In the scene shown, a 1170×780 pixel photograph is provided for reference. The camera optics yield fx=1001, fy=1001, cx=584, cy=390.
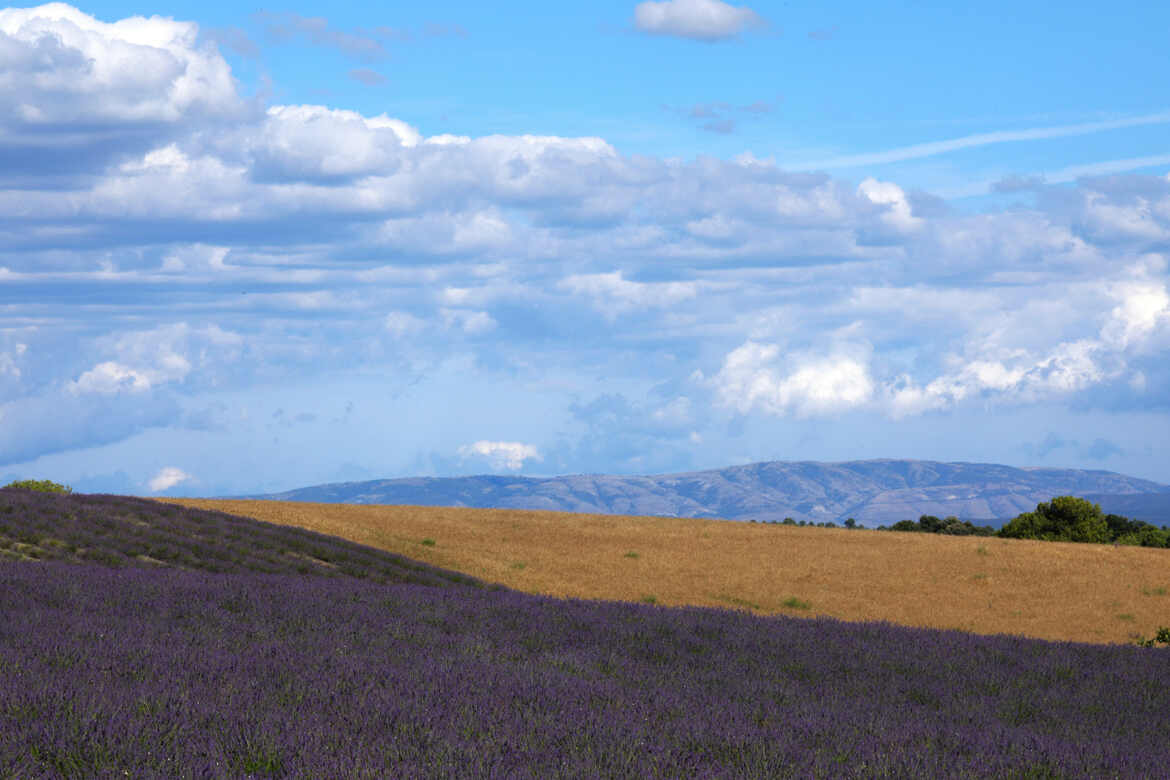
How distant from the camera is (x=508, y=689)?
6113mm

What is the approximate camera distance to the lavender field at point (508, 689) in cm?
453

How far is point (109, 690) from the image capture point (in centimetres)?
539

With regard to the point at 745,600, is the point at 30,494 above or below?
above

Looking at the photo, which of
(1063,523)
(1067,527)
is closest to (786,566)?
(1067,527)

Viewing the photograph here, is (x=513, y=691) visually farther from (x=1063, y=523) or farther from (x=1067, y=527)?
(x=1063, y=523)

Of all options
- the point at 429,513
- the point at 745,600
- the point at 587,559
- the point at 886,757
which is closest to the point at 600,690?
the point at 886,757

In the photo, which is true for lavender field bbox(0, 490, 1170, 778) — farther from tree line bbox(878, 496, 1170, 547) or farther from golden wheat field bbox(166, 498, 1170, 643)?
tree line bbox(878, 496, 1170, 547)

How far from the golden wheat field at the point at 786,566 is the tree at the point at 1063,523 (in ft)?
35.7

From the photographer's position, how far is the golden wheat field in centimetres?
2414

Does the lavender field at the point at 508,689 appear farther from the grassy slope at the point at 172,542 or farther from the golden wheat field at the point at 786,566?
the golden wheat field at the point at 786,566

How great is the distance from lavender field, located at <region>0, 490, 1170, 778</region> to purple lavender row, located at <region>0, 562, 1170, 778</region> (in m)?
0.02

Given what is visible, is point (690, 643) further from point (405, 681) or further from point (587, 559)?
point (587, 559)

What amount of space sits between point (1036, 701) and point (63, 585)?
8823mm

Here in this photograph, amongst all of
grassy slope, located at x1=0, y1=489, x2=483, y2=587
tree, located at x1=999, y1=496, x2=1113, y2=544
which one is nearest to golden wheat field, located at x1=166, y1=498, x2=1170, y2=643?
grassy slope, located at x1=0, y1=489, x2=483, y2=587
